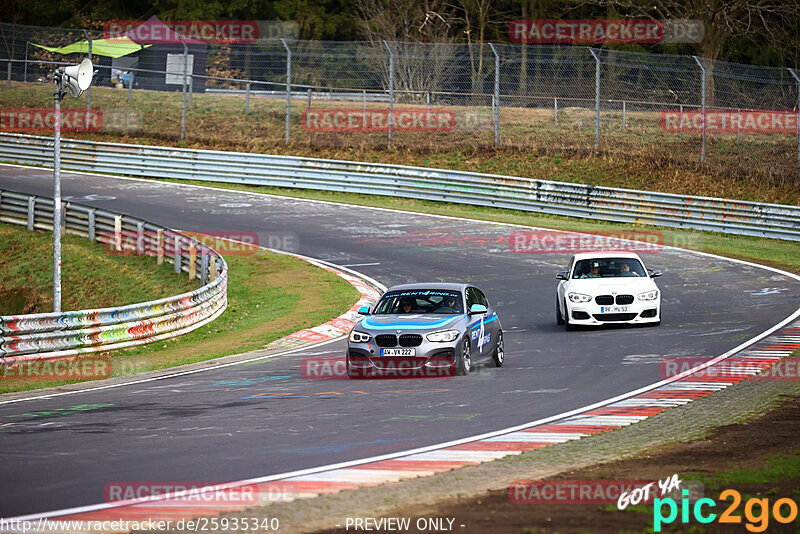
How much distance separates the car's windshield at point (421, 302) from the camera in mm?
15031

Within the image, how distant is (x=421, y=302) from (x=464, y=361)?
1413mm

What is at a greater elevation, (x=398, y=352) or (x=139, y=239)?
(x=139, y=239)

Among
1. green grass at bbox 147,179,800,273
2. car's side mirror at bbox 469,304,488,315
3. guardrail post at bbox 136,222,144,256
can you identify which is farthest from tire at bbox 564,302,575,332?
guardrail post at bbox 136,222,144,256

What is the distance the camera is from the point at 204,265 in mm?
24531

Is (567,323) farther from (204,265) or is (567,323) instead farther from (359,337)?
(204,265)

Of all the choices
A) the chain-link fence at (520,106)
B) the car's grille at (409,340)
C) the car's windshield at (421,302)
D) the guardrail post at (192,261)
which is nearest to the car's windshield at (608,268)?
the car's windshield at (421,302)

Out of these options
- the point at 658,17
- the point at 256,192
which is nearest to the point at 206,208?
the point at 256,192

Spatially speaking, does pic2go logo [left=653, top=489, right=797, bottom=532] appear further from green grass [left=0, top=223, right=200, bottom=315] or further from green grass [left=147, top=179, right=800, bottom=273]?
green grass [left=147, top=179, right=800, bottom=273]

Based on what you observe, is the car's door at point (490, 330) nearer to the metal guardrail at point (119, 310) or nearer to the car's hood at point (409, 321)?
the car's hood at point (409, 321)

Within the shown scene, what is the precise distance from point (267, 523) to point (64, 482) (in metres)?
2.23

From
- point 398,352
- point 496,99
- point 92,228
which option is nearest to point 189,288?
point 92,228

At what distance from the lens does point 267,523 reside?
7.02 meters

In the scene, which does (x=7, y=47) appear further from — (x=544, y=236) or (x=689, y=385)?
(x=689, y=385)

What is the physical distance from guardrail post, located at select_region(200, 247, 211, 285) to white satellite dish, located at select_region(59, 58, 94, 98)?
6582mm
